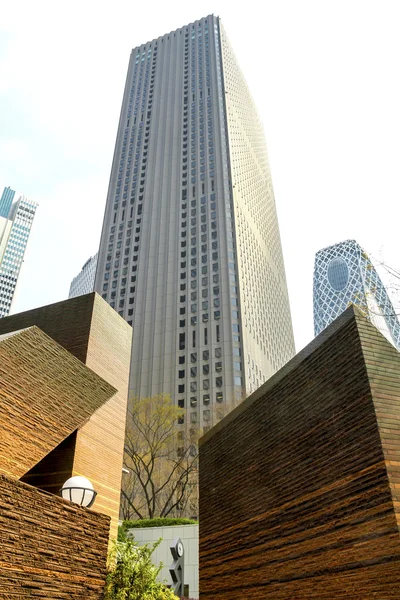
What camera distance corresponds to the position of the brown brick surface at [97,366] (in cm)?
1128

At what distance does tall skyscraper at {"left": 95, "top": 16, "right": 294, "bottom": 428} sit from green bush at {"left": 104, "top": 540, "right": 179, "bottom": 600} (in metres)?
39.3

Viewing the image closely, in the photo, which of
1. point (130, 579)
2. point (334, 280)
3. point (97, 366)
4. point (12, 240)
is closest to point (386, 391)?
A: point (130, 579)

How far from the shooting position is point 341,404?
7.96m

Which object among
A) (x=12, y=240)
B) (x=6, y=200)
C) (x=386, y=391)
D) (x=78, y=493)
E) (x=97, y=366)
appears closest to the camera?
(x=78, y=493)

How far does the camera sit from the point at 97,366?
1286 centimetres

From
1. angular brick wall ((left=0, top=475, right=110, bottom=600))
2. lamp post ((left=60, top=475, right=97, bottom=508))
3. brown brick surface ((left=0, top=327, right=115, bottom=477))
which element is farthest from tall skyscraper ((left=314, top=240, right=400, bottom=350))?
angular brick wall ((left=0, top=475, right=110, bottom=600))

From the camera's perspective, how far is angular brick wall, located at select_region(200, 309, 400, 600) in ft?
22.1

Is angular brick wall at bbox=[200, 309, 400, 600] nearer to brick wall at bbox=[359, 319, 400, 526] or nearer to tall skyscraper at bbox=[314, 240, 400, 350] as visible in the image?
brick wall at bbox=[359, 319, 400, 526]

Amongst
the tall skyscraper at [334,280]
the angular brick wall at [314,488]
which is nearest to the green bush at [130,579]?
the angular brick wall at [314,488]

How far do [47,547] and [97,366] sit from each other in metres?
7.24

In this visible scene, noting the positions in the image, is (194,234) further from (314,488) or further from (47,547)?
(47,547)

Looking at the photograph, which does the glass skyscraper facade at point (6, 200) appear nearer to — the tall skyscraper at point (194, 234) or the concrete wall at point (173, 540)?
the tall skyscraper at point (194, 234)

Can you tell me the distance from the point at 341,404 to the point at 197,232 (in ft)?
191

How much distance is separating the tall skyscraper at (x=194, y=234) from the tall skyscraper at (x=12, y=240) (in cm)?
5806
